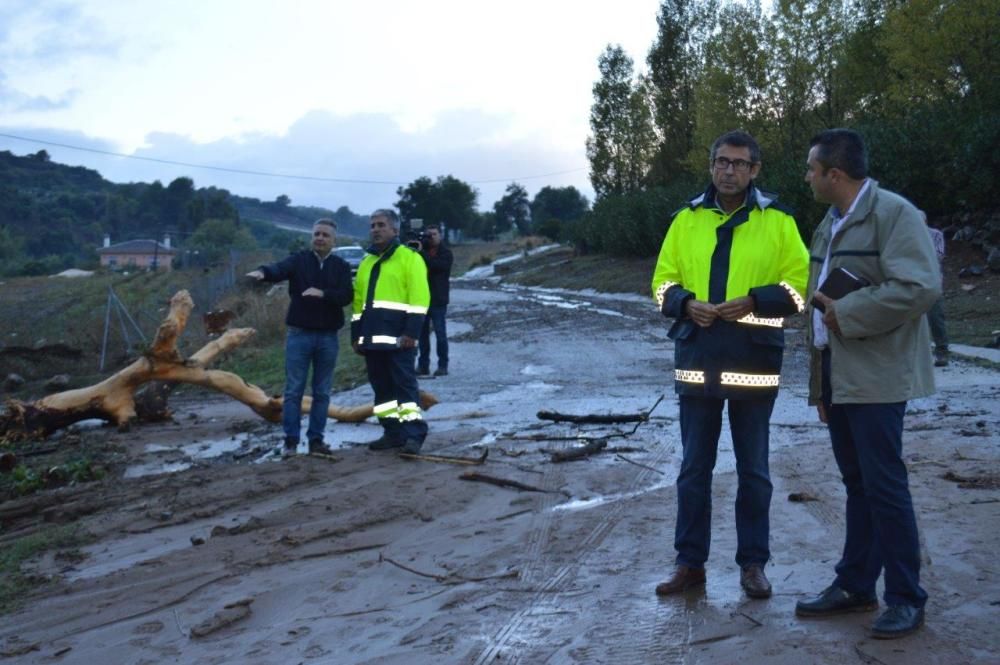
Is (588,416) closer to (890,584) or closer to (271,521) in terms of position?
(271,521)

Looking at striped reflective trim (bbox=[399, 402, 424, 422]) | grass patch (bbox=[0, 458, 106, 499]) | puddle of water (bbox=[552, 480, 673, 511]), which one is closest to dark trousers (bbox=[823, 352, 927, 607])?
puddle of water (bbox=[552, 480, 673, 511])

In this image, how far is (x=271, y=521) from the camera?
7.48m

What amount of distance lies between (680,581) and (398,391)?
16.4 feet

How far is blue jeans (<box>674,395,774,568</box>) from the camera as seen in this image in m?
5.28

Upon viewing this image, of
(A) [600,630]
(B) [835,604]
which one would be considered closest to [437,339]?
(A) [600,630]

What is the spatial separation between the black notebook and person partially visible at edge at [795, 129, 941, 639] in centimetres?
3

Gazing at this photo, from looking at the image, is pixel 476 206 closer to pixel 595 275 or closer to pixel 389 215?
pixel 595 275

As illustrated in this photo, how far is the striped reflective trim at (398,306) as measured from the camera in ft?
32.0

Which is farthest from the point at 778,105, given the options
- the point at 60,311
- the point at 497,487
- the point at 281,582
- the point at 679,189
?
the point at 281,582

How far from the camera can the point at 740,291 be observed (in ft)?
16.9

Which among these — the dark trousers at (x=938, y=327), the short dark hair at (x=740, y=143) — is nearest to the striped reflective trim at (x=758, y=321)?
the short dark hair at (x=740, y=143)

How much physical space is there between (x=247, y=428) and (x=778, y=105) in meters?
28.7

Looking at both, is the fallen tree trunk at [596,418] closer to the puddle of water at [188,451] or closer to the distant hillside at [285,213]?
the puddle of water at [188,451]

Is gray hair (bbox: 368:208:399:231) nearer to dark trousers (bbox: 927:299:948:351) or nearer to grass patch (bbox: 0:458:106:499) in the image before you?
grass patch (bbox: 0:458:106:499)
